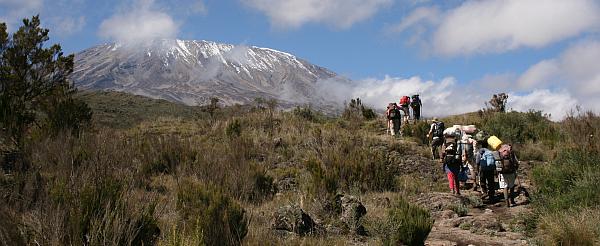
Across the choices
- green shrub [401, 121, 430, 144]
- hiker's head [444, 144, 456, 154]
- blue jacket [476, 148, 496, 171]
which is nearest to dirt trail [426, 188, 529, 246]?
blue jacket [476, 148, 496, 171]

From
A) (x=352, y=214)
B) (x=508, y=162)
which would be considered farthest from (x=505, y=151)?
(x=352, y=214)

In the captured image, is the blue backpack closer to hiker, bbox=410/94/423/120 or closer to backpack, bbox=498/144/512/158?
backpack, bbox=498/144/512/158

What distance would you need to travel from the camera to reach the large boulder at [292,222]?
17.8ft

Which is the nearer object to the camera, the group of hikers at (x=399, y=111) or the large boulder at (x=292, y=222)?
the large boulder at (x=292, y=222)

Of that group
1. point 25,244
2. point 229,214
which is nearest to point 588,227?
point 229,214

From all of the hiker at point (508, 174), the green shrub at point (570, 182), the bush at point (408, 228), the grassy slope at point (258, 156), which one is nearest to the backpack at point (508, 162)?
the hiker at point (508, 174)

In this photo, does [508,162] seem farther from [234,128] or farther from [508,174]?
[234,128]

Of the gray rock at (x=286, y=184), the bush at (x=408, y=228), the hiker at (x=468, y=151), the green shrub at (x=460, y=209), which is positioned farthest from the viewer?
the hiker at (x=468, y=151)

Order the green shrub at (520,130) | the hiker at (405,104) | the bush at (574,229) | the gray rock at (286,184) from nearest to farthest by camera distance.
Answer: the bush at (574,229), the gray rock at (286,184), the green shrub at (520,130), the hiker at (405,104)

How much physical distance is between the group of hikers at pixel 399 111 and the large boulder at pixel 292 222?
9444mm

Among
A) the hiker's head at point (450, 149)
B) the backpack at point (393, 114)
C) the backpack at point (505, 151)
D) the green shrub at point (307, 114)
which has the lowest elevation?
the backpack at point (505, 151)

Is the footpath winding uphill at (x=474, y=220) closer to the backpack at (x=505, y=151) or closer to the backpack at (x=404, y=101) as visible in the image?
the backpack at (x=505, y=151)

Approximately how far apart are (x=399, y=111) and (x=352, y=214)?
9719 mm

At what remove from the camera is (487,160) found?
28.6ft
